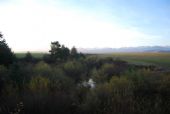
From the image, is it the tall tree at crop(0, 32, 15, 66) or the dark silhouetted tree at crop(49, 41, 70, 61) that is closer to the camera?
the tall tree at crop(0, 32, 15, 66)

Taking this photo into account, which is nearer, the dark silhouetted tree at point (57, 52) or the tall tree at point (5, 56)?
the tall tree at point (5, 56)

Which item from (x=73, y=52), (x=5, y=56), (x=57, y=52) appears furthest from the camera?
(x=73, y=52)

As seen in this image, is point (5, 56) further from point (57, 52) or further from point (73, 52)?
point (73, 52)

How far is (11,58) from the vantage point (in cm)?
2633


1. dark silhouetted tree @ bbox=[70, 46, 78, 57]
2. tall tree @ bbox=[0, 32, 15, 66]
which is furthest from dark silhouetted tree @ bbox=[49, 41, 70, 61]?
tall tree @ bbox=[0, 32, 15, 66]

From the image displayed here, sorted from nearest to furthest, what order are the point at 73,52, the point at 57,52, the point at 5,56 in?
the point at 5,56 < the point at 57,52 < the point at 73,52

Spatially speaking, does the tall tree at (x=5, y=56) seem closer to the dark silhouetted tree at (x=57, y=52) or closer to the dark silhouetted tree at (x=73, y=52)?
the dark silhouetted tree at (x=57, y=52)

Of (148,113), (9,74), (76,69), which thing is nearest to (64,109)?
(148,113)

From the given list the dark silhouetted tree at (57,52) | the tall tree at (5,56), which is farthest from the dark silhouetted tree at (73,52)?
the tall tree at (5,56)

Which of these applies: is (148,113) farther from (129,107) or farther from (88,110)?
(88,110)

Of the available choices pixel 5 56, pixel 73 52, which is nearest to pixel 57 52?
pixel 73 52

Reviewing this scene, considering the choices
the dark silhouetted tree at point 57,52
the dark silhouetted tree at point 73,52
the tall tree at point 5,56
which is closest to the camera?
the tall tree at point 5,56

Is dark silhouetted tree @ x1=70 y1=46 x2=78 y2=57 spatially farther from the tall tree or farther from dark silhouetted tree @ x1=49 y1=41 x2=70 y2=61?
the tall tree

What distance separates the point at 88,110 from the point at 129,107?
1.72 metres
